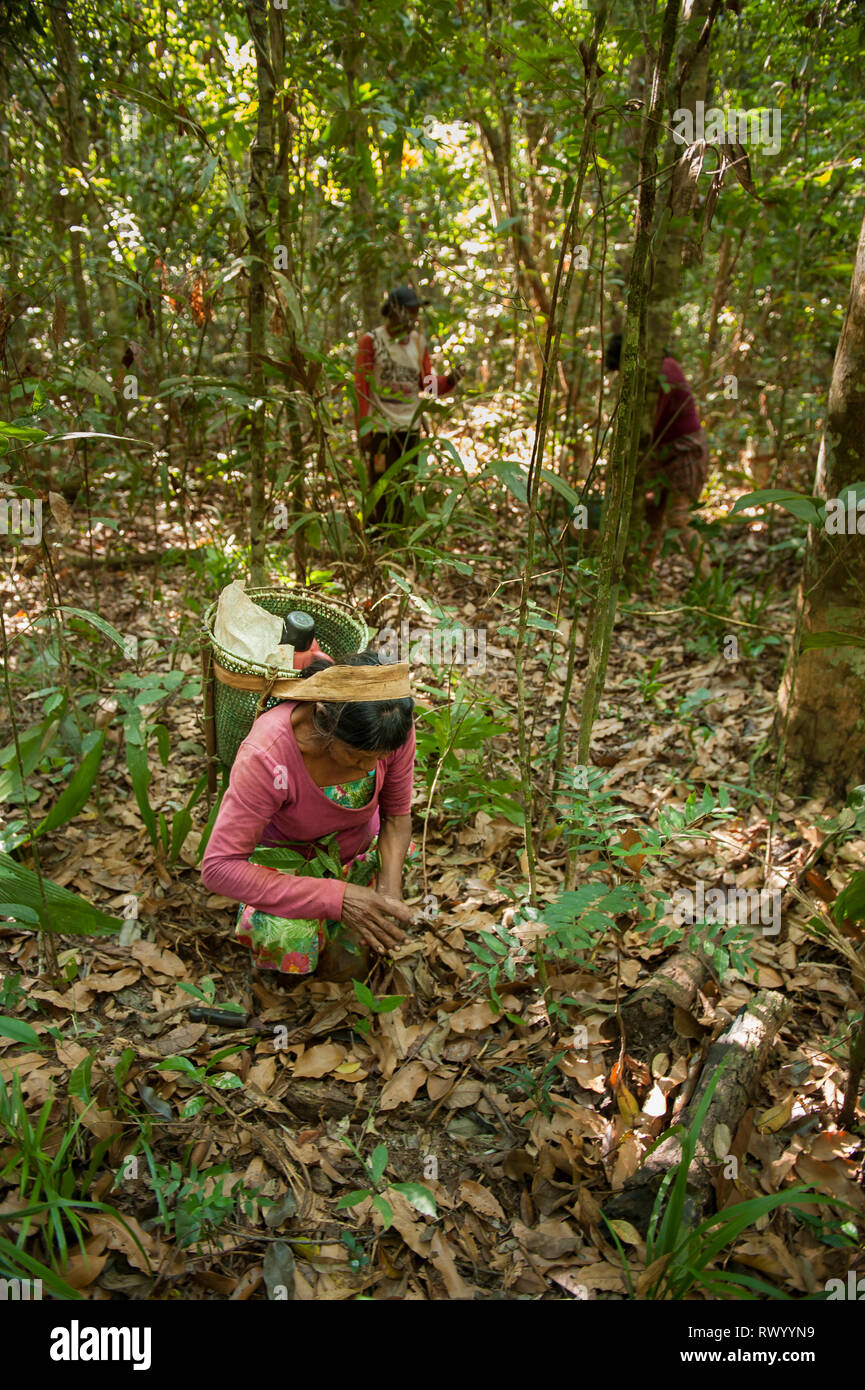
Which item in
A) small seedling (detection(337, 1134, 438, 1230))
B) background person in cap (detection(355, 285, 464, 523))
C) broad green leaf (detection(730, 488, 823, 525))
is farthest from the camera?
background person in cap (detection(355, 285, 464, 523))

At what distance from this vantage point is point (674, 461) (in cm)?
489

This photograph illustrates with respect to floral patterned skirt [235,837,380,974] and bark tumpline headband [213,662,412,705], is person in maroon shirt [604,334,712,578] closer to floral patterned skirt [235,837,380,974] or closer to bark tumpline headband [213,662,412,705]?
bark tumpline headband [213,662,412,705]

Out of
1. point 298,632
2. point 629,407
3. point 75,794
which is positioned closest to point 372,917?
point 298,632

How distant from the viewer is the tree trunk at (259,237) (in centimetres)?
277

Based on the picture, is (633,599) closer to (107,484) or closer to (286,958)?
(286,958)

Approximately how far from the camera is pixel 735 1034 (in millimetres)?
2156

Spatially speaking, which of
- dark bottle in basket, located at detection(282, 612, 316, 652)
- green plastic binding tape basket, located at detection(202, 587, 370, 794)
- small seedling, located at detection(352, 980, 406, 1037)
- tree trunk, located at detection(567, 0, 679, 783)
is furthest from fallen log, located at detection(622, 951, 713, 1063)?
dark bottle in basket, located at detection(282, 612, 316, 652)

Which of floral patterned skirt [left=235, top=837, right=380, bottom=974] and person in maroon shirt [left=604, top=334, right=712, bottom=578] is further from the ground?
person in maroon shirt [left=604, top=334, right=712, bottom=578]

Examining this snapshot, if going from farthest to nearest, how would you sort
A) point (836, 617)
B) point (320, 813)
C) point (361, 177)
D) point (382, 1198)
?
point (361, 177) < point (836, 617) < point (320, 813) < point (382, 1198)

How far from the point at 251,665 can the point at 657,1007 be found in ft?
4.65

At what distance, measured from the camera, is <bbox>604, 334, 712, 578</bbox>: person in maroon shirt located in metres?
4.74

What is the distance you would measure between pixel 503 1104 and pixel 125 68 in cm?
562

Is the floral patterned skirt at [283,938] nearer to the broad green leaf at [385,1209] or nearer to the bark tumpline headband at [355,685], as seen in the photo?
the bark tumpline headband at [355,685]

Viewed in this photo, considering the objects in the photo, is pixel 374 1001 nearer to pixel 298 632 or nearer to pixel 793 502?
pixel 298 632
